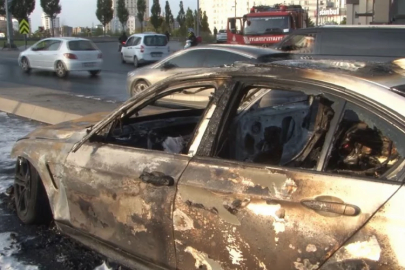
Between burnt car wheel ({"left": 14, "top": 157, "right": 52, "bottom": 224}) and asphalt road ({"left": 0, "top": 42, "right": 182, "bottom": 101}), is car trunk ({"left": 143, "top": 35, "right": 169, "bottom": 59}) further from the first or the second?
burnt car wheel ({"left": 14, "top": 157, "right": 52, "bottom": 224})

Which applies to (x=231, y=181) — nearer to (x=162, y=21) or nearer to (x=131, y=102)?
(x=131, y=102)

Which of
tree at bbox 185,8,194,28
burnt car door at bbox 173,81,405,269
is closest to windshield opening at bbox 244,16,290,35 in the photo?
burnt car door at bbox 173,81,405,269

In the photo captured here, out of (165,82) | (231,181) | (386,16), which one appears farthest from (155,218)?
(386,16)

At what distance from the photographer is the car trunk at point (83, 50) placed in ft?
68.3

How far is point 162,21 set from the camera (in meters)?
78.2

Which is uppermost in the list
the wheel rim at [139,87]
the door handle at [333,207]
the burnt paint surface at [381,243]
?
the door handle at [333,207]

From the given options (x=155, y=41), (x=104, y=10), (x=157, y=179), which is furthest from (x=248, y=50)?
(x=104, y=10)

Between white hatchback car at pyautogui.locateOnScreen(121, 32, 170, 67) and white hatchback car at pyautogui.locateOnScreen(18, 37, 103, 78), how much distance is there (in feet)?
13.6

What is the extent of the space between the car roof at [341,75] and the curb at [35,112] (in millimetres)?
6275

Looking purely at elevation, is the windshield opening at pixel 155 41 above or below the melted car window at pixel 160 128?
above

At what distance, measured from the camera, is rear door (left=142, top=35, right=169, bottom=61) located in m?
25.6

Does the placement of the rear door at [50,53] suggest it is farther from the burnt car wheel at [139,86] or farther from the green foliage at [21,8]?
the green foliage at [21,8]

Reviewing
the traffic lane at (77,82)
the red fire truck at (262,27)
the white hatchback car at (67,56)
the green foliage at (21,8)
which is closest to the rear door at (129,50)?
the traffic lane at (77,82)

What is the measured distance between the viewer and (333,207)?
7.75 feet
